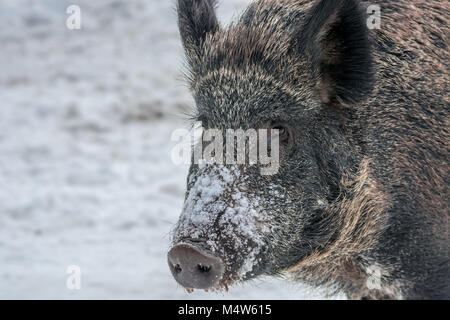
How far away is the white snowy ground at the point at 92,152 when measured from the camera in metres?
5.92

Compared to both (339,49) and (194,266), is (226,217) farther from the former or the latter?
(339,49)

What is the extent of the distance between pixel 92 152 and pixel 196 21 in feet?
15.7

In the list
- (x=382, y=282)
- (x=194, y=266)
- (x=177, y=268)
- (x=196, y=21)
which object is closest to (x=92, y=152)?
(x=196, y=21)

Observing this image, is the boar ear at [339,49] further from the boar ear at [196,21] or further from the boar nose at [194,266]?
the boar nose at [194,266]

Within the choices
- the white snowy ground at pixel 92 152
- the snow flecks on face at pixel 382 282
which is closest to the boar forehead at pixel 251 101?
the white snowy ground at pixel 92 152

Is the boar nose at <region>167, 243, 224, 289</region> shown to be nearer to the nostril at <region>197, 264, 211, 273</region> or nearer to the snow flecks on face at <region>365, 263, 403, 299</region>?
the nostril at <region>197, 264, 211, 273</region>

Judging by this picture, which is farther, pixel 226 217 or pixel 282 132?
pixel 282 132

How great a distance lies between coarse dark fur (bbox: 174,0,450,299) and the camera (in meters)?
3.58

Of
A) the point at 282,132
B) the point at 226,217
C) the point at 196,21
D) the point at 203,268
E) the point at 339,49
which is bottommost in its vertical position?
the point at 203,268

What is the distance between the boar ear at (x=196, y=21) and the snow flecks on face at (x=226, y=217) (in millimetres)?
1046

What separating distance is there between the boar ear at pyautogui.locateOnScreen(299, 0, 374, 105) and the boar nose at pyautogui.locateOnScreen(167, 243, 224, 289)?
1.19m

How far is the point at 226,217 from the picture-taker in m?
3.18

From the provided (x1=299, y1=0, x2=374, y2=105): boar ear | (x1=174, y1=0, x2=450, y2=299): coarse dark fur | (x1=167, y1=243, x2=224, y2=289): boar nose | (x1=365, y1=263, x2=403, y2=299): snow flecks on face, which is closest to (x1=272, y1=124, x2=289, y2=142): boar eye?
(x1=174, y1=0, x2=450, y2=299): coarse dark fur

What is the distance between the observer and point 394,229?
12.7ft
